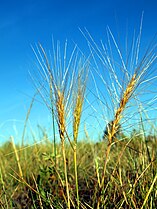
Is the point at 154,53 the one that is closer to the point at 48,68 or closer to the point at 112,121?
the point at 112,121

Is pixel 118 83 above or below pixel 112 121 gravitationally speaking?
above

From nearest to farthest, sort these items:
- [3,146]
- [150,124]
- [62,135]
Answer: [62,135], [150,124], [3,146]

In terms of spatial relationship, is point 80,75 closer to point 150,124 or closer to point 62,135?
point 62,135

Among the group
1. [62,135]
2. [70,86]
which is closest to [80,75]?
[70,86]

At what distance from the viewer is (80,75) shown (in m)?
1.66

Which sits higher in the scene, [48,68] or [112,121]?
[48,68]

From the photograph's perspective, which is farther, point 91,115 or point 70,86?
point 91,115

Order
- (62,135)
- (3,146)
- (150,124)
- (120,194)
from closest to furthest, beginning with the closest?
1. (62,135)
2. (120,194)
3. (150,124)
4. (3,146)

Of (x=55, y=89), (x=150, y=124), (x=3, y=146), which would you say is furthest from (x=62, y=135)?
(x=3, y=146)

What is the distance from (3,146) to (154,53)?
6.33 metres

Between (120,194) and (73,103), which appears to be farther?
(120,194)

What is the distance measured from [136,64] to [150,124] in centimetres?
→ 150

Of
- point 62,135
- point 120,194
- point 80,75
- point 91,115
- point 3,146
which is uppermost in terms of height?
point 3,146

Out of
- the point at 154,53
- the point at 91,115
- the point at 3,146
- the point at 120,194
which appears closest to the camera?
the point at 154,53
